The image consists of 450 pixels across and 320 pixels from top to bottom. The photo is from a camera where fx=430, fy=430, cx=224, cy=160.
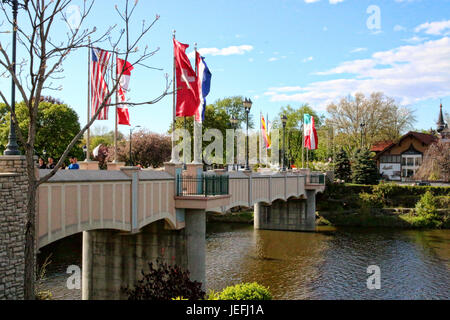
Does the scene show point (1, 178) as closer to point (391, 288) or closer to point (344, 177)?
point (391, 288)

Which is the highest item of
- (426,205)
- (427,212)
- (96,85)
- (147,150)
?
(96,85)

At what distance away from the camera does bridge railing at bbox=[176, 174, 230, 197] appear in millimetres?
18906

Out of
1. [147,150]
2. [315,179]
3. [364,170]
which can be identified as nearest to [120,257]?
[315,179]

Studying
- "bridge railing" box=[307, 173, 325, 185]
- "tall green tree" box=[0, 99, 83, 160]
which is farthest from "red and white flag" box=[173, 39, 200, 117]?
"tall green tree" box=[0, 99, 83, 160]

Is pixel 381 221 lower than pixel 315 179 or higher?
lower

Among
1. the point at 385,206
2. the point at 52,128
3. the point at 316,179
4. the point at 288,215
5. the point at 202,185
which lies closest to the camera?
the point at 202,185

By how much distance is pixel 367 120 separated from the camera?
69.2 metres

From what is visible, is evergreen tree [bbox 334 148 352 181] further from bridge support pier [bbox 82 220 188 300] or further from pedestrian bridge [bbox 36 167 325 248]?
bridge support pier [bbox 82 220 188 300]

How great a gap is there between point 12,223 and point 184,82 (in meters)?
9.40

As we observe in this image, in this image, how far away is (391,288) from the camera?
22.0 meters

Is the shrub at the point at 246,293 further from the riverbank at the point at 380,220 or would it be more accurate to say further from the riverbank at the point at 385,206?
the riverbank at the point at 385,206

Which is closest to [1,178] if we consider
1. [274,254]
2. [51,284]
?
[51,284]

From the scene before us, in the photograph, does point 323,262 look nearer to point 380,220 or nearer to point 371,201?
point 380,220

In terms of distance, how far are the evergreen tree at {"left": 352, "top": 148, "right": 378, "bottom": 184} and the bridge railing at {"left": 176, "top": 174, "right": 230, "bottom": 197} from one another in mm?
36363
